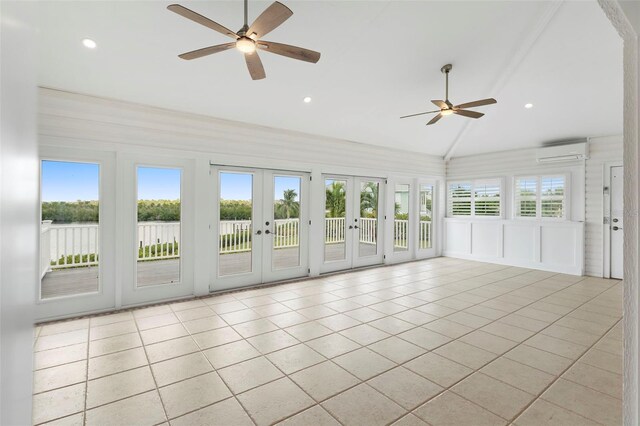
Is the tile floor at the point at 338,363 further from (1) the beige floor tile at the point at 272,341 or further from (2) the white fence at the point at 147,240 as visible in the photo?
(2) the white fence at the point at 147,240

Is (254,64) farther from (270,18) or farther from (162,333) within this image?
(162,333)

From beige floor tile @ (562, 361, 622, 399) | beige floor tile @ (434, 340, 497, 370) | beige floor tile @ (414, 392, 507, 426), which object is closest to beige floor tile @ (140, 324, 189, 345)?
beige floor tile @ (414, 392, 507, 426)

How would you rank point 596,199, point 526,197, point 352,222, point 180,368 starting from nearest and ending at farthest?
point 180,368 → point 596,199 → point 352,222 → point 526,197

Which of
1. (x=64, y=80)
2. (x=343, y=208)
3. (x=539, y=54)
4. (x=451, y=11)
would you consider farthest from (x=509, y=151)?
(x=64, y=80)

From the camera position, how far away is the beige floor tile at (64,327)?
3558 millimetres

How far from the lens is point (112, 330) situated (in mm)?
3605

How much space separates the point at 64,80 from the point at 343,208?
4.80 m

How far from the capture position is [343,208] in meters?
6.68

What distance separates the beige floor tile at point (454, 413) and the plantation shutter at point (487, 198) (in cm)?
646

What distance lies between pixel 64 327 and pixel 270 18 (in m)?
4.03

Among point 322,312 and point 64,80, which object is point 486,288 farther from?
point 64,80

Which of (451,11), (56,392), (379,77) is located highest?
(451,11)

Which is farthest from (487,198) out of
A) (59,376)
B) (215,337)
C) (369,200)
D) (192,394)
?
(59,376)

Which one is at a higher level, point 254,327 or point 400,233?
point 400,233
